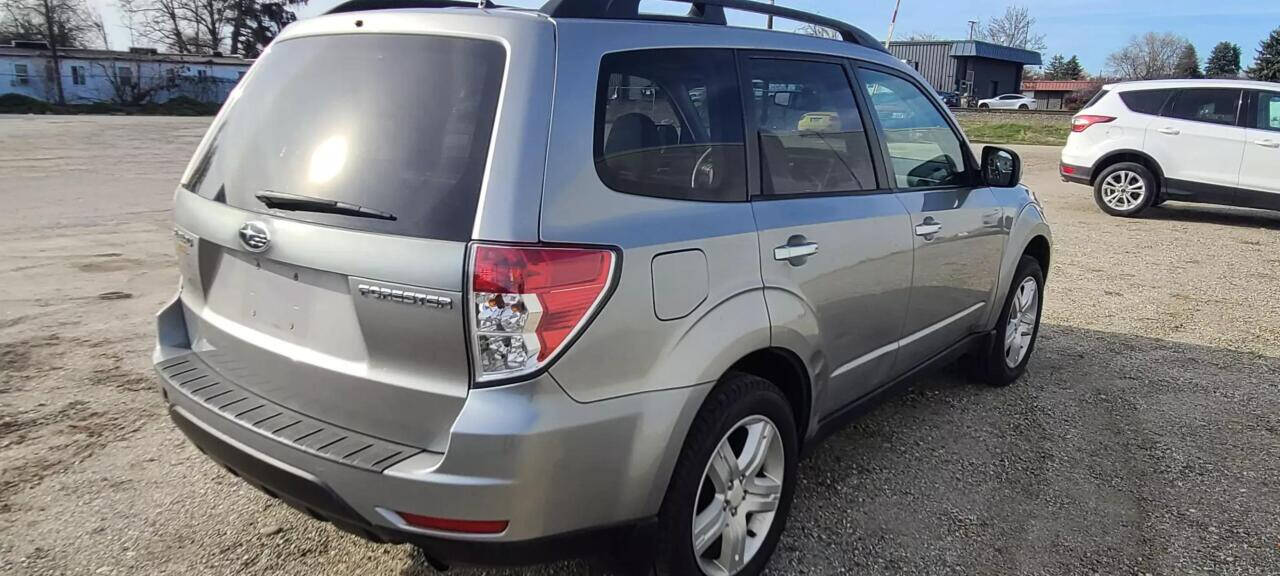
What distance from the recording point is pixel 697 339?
7.69 feet

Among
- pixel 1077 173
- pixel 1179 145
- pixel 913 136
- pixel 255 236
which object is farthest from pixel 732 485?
pixel 1077 173

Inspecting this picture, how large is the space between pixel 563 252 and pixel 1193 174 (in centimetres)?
1137

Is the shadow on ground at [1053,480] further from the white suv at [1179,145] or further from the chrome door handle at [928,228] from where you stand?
the white suv at [1179,145]

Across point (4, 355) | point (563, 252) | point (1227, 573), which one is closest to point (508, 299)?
point (563, 252)

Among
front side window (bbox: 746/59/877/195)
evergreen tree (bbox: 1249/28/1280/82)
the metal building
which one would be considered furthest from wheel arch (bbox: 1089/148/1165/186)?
evergreen tree (bbox: 1249/28/1280/82)

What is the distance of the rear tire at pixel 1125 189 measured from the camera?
11234 millimetres

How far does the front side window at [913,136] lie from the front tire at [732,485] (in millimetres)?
1327

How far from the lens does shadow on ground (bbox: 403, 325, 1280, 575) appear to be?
3072 mm

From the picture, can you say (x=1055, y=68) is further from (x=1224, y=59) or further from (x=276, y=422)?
(x=276, y=422)

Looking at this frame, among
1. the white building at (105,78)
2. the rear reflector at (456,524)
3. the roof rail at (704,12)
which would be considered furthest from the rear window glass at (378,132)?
the white building at (105,78)

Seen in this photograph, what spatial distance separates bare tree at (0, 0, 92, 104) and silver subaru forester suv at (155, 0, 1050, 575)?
61.4m

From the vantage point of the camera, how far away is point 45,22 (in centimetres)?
5372

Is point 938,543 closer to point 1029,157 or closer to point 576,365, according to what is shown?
point 576,365

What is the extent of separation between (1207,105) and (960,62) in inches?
2146
